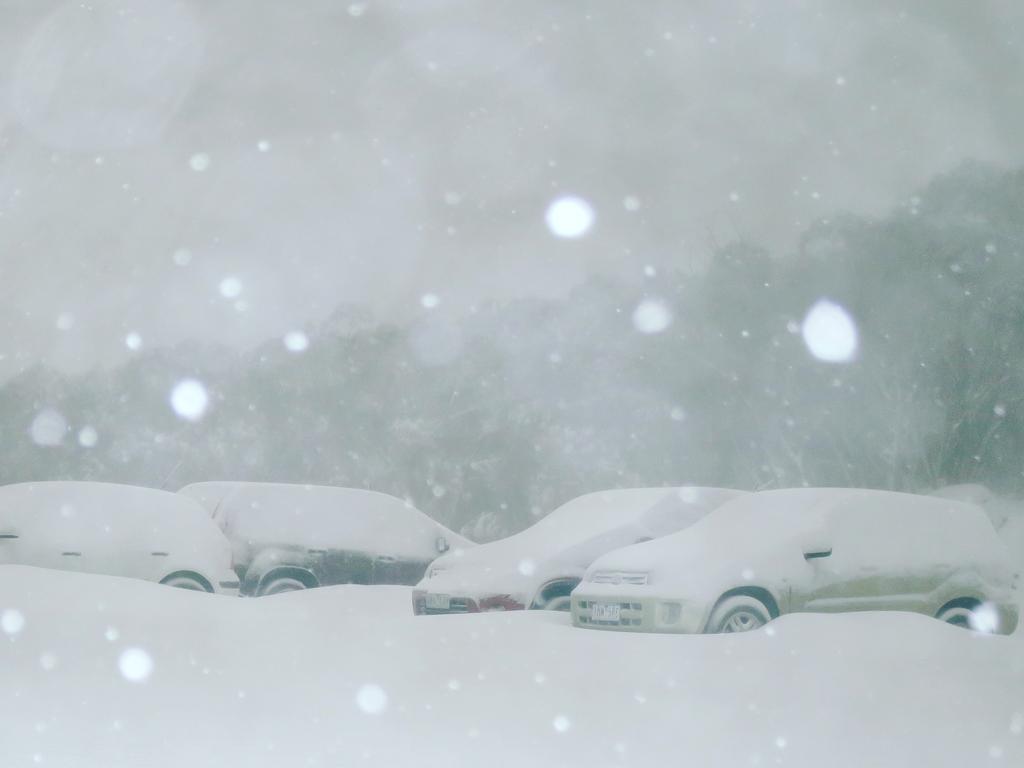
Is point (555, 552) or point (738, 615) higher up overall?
point (555, 552)

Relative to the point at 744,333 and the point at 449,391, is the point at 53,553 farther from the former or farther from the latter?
the point at 449,391

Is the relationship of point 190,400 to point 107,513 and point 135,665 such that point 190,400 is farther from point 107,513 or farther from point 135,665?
point 135,665

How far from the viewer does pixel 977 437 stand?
73.3 ft

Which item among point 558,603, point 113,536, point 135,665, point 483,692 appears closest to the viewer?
point 483,692

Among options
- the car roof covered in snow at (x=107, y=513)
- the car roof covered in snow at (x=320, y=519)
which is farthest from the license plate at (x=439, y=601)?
the car roof covered in snow at (x=320, y=519)

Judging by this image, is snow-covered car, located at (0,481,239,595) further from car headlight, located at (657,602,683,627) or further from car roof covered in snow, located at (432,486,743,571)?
car headlight, located at (657,602,683,627)

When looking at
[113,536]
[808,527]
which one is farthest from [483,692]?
[113,536]

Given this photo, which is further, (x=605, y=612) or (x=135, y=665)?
(x=605, y=612)

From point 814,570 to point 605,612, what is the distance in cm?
155

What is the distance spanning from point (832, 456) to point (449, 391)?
42.0ft

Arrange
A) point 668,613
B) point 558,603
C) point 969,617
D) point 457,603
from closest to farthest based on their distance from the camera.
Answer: point 668,613, point 969,617, point 558,603, point 457,603

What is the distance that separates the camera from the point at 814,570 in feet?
25.2

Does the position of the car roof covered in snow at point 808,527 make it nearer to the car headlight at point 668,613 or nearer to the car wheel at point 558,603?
the car headlight at point 668,613

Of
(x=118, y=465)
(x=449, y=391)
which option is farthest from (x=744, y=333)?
(x=118, y=465)
